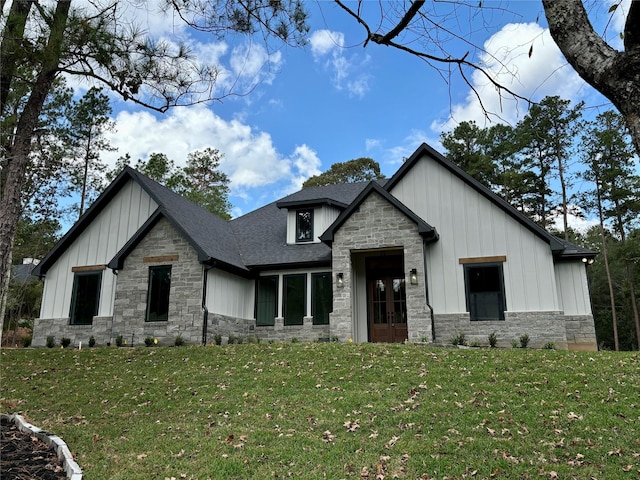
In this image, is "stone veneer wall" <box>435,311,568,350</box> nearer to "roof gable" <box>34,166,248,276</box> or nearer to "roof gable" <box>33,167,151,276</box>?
"roof gable" <box>34,166,248,276</box>

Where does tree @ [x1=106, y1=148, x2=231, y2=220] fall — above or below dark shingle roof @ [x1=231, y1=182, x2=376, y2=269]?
above

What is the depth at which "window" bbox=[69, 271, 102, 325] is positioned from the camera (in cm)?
1590

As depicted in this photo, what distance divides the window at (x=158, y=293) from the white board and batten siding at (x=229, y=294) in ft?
4.25

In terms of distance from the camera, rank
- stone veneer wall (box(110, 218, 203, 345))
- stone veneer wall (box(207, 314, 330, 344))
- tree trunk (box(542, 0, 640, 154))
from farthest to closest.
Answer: stone veneer wall (box(207, 314, 330, 344)) → stone veneer wall (box(110, 218, 203, 345)) → tree trunk (box(542, 0, 640, 154))

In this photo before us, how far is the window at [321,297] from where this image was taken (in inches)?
621

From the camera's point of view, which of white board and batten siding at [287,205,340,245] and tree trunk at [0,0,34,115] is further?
white board and batten siding at [287,205,340,245]

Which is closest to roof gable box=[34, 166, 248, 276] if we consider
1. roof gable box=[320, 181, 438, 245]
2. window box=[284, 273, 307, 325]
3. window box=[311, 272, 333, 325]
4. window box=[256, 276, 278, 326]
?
window box=[256, 276, 278, 326]

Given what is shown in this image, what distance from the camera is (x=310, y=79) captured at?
6684 millimetres

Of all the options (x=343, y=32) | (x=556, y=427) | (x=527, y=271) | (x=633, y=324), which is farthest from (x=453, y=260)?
(x=633, y=324)

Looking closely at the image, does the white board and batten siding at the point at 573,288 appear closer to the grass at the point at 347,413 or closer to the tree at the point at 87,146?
the grass at the point at 347,413

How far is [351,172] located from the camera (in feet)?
126

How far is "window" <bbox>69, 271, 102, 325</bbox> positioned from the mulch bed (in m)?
9.39

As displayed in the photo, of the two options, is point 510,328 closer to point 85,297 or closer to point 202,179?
point 85,297

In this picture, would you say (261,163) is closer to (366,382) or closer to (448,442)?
(366,382)
